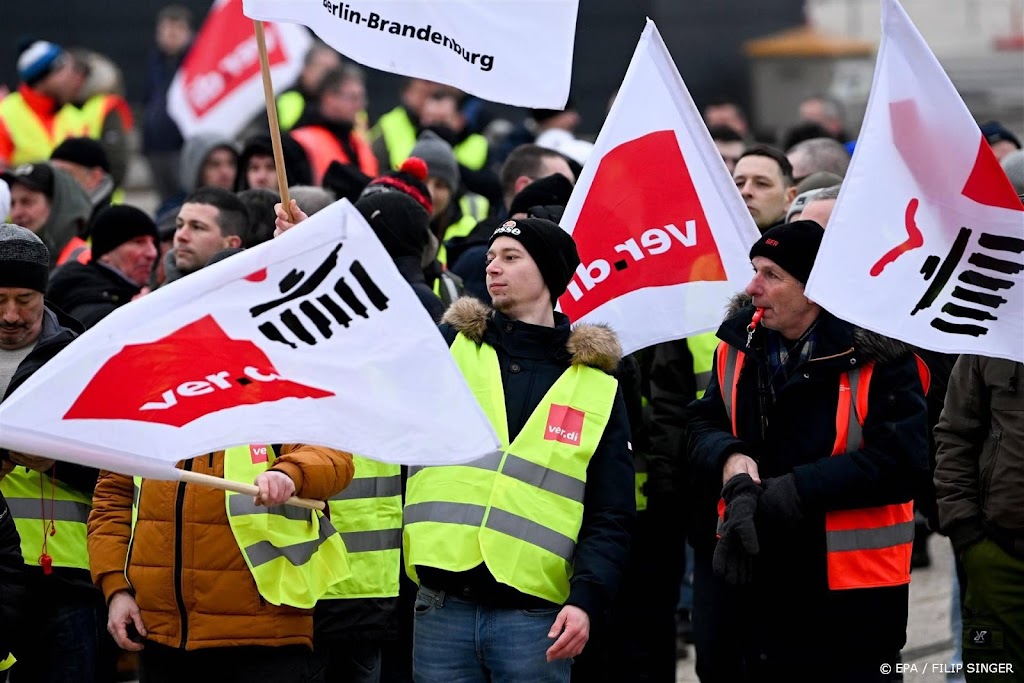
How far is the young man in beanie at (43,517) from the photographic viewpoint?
19.2 ft

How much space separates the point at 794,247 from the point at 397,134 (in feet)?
21.0

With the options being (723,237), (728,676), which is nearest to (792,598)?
(728,676)

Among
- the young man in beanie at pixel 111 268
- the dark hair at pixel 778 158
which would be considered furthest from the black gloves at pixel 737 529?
the young man in beanie at pixel 111 268

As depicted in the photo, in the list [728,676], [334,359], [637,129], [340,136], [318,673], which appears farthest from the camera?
[340,136]

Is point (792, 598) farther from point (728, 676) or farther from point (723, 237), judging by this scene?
point (723, 237)

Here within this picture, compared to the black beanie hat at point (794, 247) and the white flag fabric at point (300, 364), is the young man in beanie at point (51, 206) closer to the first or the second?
the white flag fabric at point (300, 364)

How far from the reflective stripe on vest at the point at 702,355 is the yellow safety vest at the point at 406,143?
15.8ft

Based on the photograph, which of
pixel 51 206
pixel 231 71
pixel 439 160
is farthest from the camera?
pixel 231 71

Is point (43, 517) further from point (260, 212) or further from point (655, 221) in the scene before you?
point (655, 221)

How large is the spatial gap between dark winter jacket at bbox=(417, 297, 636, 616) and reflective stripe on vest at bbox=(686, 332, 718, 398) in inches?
58.0

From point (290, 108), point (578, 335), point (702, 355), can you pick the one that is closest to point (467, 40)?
point (578, 335)

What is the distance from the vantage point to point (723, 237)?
6.64m

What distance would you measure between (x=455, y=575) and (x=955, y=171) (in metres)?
2.01

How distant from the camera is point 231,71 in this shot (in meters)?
12.1
